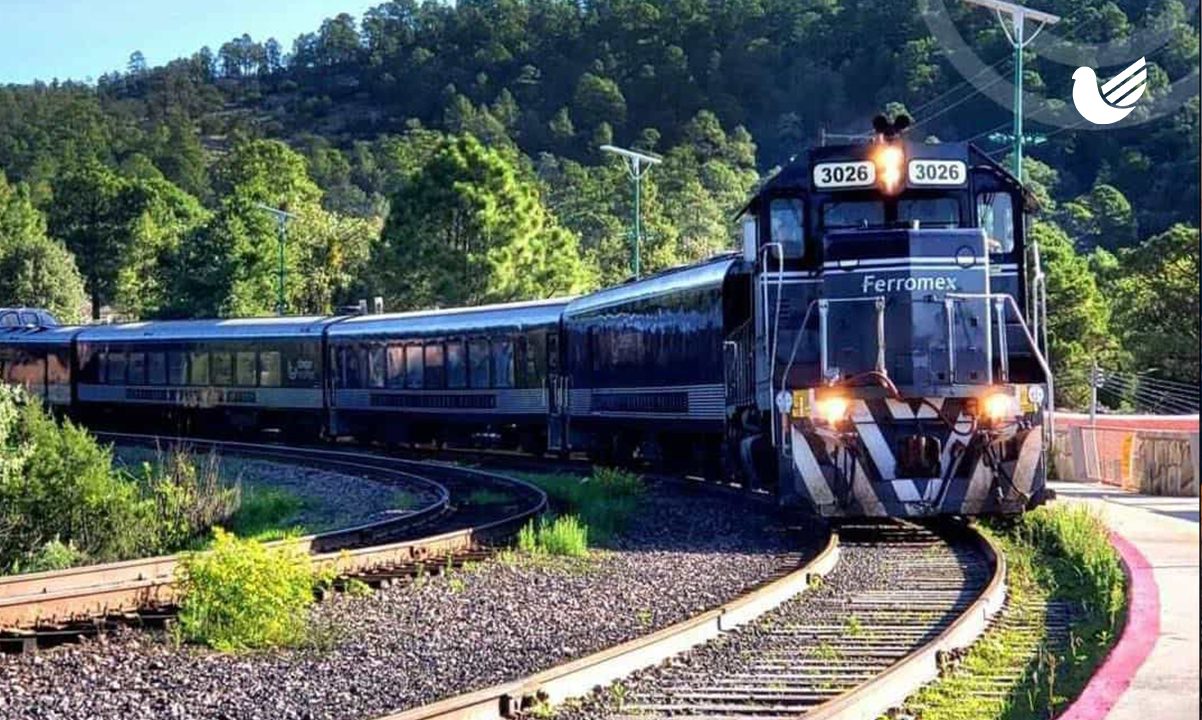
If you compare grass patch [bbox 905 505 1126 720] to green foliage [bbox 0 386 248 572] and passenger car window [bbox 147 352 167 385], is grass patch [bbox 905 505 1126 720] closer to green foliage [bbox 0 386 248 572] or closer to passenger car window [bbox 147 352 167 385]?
green foliage [bbox 0 386 248 572]

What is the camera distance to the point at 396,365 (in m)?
33.8

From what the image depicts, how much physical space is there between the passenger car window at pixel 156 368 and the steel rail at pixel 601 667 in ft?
100.0

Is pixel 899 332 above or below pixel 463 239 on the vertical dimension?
below

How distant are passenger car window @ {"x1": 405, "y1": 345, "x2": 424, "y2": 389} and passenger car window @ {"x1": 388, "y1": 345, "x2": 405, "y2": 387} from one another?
5.3 inches

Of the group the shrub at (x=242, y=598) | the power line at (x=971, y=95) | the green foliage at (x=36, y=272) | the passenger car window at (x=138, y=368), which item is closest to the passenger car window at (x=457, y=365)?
the passenger car window at (x=138, y=368)

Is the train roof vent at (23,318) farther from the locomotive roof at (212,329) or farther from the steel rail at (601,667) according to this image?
the steel rail at (601,667)

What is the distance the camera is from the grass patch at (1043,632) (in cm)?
774

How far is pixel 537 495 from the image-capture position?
67.5ft

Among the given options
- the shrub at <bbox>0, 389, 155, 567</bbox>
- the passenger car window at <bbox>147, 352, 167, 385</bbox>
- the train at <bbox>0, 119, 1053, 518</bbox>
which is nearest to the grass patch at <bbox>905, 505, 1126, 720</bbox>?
the train at <bbox>0, 119, 1053, 518</bbox>

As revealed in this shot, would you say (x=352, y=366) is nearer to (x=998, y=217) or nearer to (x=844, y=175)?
(x=844, y=175)

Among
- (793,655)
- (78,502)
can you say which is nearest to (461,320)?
(78,502)

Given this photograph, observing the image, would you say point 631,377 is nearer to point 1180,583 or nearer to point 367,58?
point 1180,583

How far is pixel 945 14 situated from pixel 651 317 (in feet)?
Result: 251
